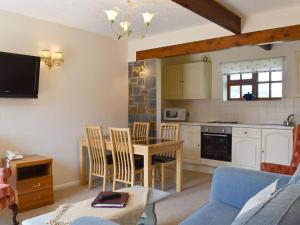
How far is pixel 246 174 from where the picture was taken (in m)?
2.17

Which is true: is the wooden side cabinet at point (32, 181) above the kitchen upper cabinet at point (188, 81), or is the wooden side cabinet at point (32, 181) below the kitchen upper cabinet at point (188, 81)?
below

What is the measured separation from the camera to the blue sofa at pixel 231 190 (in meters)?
1.92

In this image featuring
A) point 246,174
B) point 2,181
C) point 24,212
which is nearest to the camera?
point 246,174

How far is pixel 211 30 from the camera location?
4.30 meters

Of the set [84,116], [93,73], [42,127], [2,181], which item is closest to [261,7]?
[93,73]

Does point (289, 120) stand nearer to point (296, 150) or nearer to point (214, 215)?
point (296, 150)

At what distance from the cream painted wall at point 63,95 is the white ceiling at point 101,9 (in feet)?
0.63

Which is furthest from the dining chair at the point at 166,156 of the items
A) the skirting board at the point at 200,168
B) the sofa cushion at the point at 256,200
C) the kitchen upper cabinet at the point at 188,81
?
the sofa cushion at the point at 256,200

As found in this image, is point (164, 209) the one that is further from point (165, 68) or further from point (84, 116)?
point (165, 68)

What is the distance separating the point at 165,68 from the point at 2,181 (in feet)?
13.3

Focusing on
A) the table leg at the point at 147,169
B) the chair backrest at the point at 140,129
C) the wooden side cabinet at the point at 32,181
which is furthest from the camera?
the chair backrest at the point at 140,129

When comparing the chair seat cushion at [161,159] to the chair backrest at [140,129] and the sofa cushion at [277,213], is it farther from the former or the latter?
the sofa cushion at [277,213]

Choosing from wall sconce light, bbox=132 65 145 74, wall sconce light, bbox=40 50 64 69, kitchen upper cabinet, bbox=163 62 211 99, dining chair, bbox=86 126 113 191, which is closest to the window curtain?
kitchen upper cabinet, bbox=163 62 211 99

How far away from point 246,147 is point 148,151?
2.05 m
